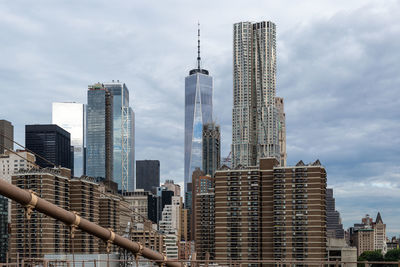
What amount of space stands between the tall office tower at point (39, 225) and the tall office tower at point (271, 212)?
49522 millimetres

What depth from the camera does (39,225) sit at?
6929 inches

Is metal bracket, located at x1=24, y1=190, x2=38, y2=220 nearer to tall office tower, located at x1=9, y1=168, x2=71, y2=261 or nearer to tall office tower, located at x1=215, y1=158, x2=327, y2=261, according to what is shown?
tall office tower, located at x1=9, y1=168, x2=71, y2=261

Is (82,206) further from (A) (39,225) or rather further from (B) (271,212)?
(B) (271,212)

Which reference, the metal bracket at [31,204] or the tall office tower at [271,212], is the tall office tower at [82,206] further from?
the metal bracket at [31,204]

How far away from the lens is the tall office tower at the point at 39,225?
567ft

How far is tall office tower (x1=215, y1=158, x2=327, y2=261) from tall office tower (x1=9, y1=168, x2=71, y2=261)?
49.5 meters

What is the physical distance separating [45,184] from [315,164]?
82868 millimetres

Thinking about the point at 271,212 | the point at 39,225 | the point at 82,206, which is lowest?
the point at 39,225

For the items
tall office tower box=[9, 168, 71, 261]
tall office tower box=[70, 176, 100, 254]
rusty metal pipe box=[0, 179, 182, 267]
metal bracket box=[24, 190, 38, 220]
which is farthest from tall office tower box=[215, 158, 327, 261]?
metal bracket box=[24, 190, 38, 220]

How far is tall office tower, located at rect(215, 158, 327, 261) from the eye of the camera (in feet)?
562

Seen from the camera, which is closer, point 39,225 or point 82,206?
point 39,225

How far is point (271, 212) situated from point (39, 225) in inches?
2836

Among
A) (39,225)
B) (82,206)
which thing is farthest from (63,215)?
(82,206)

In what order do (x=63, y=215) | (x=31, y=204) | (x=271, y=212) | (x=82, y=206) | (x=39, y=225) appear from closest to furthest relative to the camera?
(x=31, y=204) → (x=63, y=215) → (x=39, y=225) → (x=271, y=212) → (x=82, y=206)
